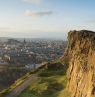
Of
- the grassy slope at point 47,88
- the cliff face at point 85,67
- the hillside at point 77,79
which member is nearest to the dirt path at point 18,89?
the hillside at point 77,79

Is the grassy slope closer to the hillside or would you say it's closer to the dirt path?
the hillside

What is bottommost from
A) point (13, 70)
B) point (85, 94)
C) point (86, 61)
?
point (13, 70)

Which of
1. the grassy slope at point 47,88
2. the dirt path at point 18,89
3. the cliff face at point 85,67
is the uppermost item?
the cliff face at point 85,67

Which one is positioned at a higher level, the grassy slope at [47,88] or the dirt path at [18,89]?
the grassy slope at [47,88]

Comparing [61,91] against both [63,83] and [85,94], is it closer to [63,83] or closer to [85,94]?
[63,83]

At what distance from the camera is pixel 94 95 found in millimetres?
23500

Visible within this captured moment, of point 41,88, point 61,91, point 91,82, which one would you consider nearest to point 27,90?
point 41,88

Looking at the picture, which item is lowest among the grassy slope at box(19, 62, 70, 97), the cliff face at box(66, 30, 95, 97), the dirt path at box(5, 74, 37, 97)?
the dirt path at box(5, 74, 37, 97)

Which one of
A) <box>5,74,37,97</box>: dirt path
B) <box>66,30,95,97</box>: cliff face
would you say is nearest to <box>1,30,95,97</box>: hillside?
<box>66,30,95,97</box>: cliff face

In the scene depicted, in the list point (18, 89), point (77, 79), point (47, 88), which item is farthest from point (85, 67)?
point (18, 89)

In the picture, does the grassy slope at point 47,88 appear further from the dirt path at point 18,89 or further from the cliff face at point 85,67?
the cliff face at point 85,67

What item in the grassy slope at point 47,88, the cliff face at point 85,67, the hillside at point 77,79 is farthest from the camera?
the grassy slope at point 47,88

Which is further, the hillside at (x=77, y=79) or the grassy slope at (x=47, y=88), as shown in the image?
the grassy slope at (x=47, y=88)

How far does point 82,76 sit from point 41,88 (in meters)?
9.76
